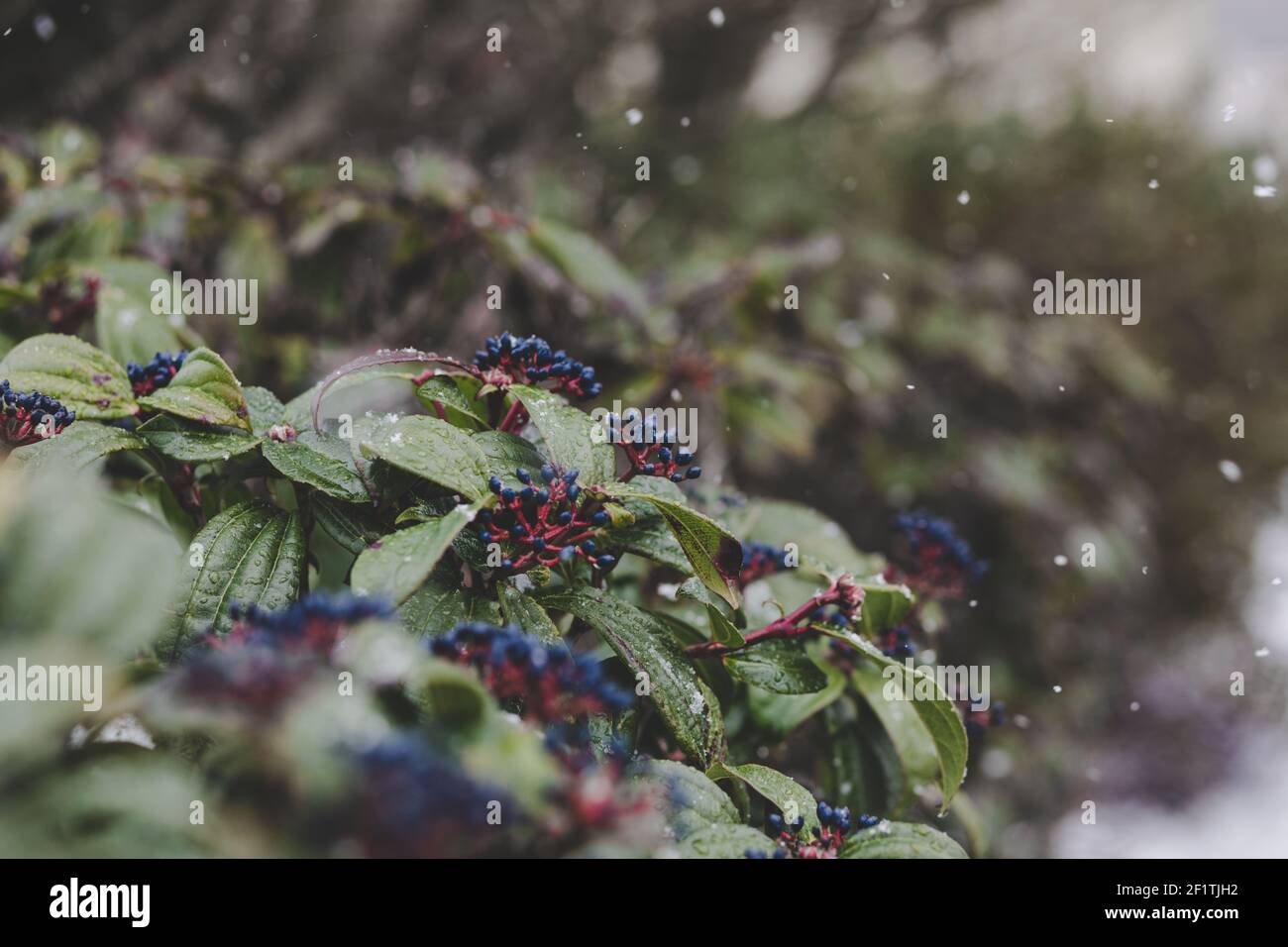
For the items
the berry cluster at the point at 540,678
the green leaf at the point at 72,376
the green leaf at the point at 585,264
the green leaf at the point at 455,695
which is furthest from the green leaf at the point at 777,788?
the green leaf at the point at 585,264

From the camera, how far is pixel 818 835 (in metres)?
0.86

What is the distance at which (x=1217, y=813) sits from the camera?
385cm

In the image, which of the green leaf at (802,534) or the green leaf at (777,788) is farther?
the green leaf at (802,534)

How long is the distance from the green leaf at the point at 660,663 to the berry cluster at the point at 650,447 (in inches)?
6.2

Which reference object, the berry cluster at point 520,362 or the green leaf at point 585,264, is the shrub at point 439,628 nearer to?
the berry cluster at point 520,362

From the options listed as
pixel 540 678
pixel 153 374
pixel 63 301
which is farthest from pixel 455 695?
pixel 63 301

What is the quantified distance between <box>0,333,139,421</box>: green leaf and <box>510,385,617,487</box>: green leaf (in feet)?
1.49

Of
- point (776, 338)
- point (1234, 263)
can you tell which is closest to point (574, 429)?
point (776, 338)

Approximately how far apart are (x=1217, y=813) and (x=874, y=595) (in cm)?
386

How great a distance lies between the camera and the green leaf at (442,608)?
816 millimetres

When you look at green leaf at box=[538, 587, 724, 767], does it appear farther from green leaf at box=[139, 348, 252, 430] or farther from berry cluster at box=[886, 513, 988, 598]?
berry cluster at box=[886, 513, 988, 598]

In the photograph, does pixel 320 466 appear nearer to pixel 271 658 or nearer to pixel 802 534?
pixel 271 658

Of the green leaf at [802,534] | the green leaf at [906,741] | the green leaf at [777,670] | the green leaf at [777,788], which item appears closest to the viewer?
the green leaf at [777,788]
